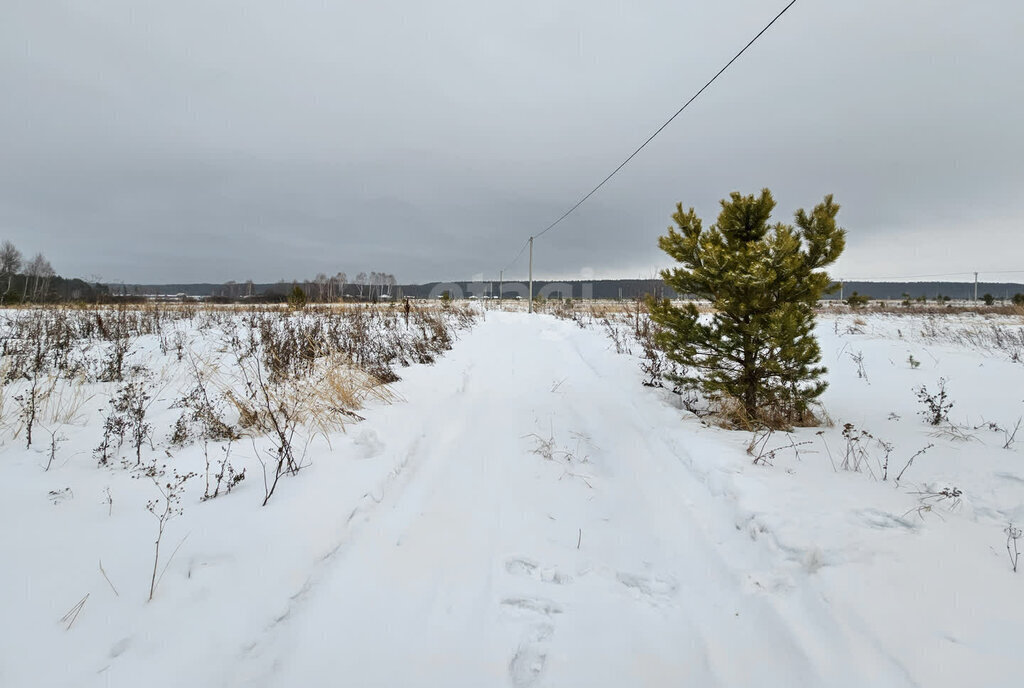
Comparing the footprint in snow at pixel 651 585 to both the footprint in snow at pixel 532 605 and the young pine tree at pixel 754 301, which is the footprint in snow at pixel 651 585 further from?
the young pine tree at pixel 754 301

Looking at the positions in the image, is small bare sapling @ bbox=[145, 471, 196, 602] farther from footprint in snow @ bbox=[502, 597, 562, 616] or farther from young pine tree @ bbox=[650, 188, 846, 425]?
young pine tree @ bbox=[650, 188, 846, 425]

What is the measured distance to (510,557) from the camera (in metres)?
2.30

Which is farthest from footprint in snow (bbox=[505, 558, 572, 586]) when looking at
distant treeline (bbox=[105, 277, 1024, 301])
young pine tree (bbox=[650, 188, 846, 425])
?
distant treeline (bbox=[105, 277, 1024, 301])

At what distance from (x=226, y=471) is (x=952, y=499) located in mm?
5235

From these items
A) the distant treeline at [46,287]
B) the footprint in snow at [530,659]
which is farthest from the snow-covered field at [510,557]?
the distant treeline at [46,287]

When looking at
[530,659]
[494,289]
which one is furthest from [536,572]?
[494,289]

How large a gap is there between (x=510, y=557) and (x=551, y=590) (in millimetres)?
326

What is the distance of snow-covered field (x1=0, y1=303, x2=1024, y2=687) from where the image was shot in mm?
1596

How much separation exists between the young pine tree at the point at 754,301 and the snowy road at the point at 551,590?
1.25 metres

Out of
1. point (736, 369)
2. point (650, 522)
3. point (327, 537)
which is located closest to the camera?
point (327, 537)

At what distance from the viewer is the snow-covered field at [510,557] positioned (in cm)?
160

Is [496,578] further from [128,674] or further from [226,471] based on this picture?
[226,471]

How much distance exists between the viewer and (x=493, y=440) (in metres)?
4.11

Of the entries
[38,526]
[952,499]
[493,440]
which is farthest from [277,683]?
[952,499]
